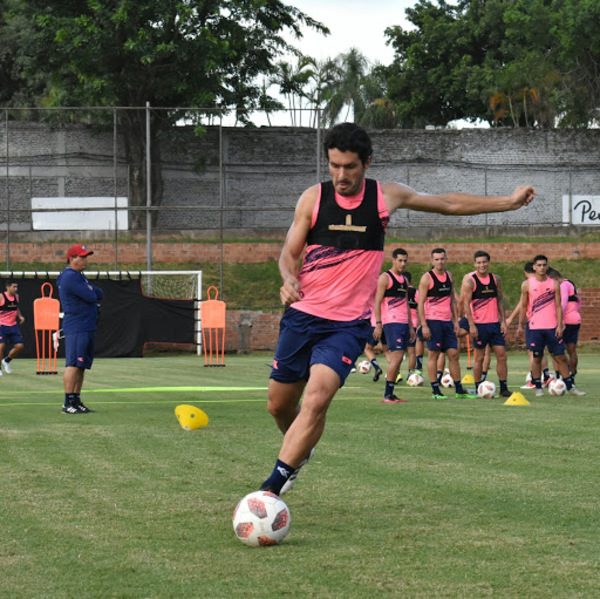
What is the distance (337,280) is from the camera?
258 inches

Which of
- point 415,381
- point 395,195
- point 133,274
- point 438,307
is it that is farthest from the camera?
point 133,274

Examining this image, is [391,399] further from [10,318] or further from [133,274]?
[133,274]

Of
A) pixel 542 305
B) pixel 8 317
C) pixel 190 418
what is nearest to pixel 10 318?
pixel 8 317

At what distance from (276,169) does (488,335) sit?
1038 inches

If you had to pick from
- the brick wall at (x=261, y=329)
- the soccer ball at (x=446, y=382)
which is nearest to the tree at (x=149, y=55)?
the brick wall at (x=261, y=329)

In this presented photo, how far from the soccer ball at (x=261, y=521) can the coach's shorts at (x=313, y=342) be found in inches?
36.2

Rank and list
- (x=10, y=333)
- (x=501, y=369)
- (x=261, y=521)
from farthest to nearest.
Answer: (x=10, y=333)
(x=501, y=369)
(x=261, y=521)

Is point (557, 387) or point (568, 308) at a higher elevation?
point (568, 308)

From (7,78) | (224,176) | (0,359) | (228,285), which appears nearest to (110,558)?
(0,359)

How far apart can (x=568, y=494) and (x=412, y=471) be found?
141 centimetres

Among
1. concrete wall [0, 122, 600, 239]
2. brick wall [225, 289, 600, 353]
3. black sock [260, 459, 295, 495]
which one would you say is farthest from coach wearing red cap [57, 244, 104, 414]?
concrete wall [0, 122, 600, 239]

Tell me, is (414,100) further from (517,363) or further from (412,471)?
(412,471)

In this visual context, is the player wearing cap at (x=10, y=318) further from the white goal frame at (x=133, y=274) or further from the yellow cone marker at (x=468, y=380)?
the yellow cone marker at (x=468, y=380)

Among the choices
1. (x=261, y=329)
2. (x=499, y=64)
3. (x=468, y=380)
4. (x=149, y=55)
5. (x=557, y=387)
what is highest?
(x=499, y=64)
